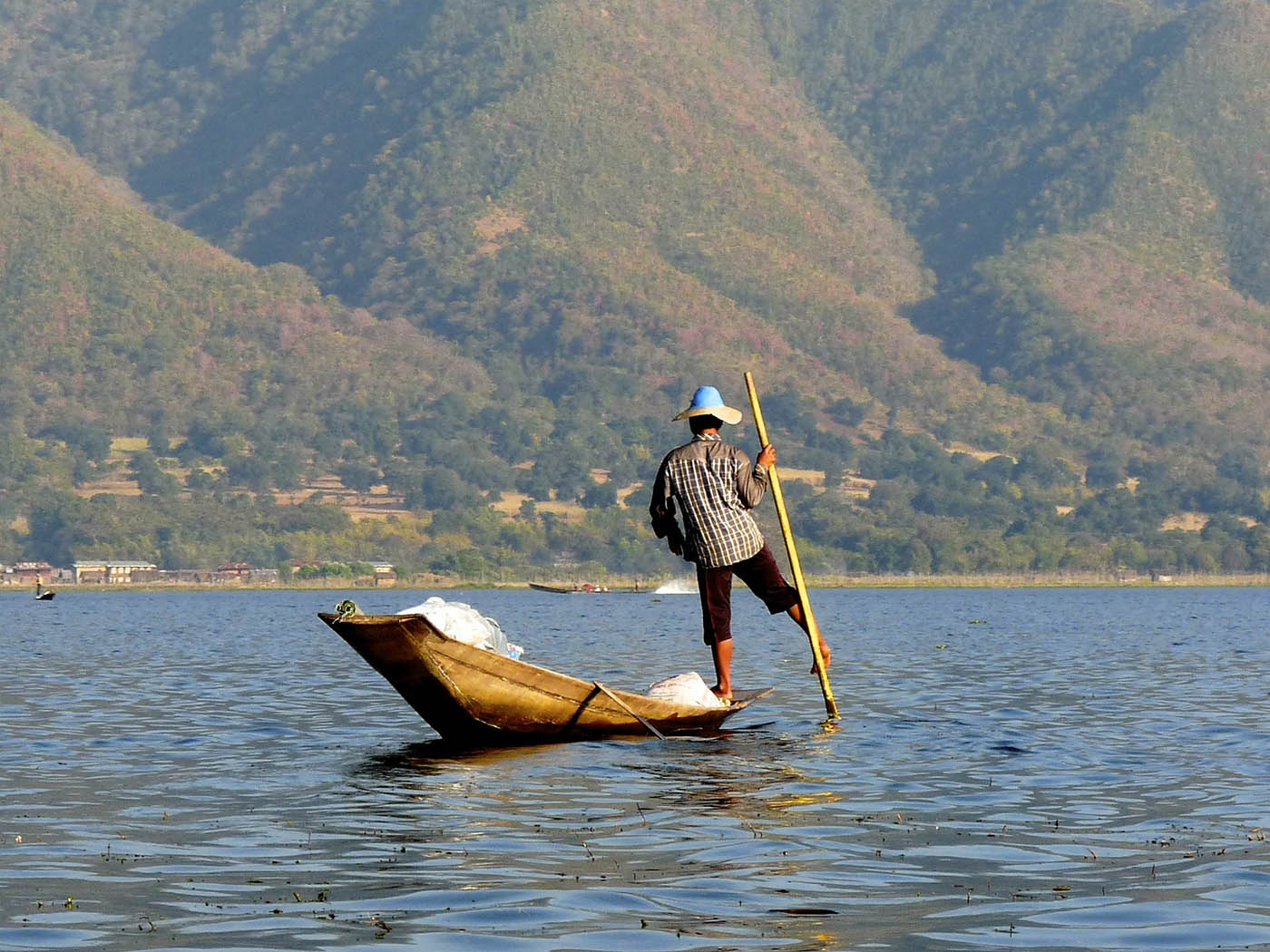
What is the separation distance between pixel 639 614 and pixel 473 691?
282 ft

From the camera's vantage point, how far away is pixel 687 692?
76.1 ft

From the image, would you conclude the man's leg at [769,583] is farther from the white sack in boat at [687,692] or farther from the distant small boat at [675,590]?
the distant small boat at [675,590]

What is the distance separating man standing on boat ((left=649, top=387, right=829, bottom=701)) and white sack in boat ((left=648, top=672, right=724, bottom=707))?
1.53 feet

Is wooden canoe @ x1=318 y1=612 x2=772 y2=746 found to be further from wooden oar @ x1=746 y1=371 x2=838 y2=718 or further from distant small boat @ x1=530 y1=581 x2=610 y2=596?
distant small boat @ x1=530 y1=581 x2=610 y2=596

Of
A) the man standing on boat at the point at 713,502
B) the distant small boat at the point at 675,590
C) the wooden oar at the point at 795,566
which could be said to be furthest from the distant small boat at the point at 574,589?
the man standing on boat at the point at 713,502

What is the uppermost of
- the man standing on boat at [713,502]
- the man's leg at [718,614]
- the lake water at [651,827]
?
the man standing on boat at [713,502]

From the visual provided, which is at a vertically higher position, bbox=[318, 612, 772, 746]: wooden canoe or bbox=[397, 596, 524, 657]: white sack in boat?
bbox=[397, 596, 524, 657]: white sack in boat

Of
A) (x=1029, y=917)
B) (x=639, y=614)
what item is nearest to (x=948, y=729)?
(x=1029, y=917)

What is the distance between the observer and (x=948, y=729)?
2486 cm

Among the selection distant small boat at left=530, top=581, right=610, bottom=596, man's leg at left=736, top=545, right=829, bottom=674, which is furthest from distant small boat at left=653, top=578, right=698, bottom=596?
man's leg at left=736, top=545, right=829, bottom=674

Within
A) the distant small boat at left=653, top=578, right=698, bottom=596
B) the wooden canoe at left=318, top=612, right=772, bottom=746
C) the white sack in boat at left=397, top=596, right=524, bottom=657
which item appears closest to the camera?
the wooden canoe at left=318, top=612, right=772, bottom=746

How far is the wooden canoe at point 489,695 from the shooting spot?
68.4 ft

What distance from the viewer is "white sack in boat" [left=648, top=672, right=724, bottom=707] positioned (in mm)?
23078

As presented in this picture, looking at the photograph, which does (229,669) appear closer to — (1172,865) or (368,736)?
(368,736)
